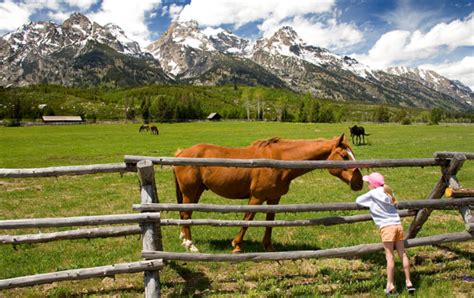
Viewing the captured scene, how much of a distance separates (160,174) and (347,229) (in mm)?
14319

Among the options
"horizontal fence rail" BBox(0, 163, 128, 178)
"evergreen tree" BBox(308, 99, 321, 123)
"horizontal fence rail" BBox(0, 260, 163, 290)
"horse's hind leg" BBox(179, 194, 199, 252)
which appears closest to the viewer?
"horizontal fence rail" BBox(0, 260, 163, 290)

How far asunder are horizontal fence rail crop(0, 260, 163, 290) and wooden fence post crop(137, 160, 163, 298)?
0.59ft

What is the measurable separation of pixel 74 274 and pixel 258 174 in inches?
168

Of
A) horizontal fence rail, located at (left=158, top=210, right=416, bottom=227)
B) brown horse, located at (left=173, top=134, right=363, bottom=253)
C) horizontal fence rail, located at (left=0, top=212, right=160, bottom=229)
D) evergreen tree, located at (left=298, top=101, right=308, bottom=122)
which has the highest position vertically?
evergreen tree, located at (left=298, top=101, right=308, bottom=122)

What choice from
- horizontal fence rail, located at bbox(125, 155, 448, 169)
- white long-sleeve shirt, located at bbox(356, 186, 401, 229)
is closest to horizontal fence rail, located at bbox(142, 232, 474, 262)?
white long-sleeve shirt, located at bbox(356, 186, 401, 229)

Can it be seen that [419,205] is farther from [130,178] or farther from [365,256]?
[130,178]

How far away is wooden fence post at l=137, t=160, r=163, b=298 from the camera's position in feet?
19.1

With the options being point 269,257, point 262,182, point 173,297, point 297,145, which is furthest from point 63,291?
point 297,145

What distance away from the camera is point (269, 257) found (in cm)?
634

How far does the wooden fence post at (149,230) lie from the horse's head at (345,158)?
3.95m

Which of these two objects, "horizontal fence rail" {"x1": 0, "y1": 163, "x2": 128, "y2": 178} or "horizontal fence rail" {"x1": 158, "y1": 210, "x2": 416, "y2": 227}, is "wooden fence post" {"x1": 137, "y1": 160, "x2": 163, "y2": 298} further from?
"horizontal fence rail" {"x1": 158, "y1": 210, "x2": 416, "y2": 227}

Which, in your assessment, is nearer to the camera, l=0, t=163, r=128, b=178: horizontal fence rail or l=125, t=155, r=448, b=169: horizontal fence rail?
l=0, t=163, r=128, b=178: horizontal fence rail

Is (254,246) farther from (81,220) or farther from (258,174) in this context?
(81,220)

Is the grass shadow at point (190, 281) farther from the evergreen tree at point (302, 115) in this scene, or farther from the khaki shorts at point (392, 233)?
the evergreen tree at point (302, 115)
